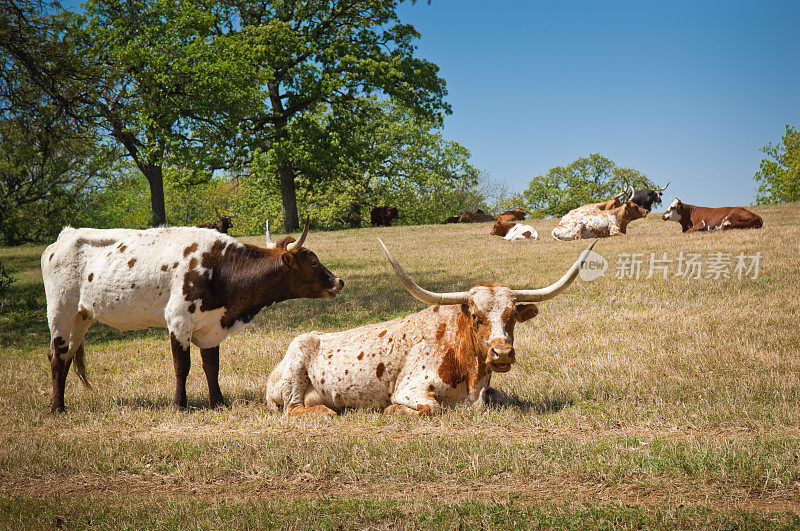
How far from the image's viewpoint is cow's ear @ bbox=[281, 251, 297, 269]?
7647mm

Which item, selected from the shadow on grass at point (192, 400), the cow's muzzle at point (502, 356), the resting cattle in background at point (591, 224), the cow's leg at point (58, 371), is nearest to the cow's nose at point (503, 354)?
the cow's muzzle at point (502, 356)

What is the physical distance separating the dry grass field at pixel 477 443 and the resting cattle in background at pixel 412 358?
28cm

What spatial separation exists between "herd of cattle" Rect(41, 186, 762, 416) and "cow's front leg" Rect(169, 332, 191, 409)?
1cm

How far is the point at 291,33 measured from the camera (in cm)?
3525

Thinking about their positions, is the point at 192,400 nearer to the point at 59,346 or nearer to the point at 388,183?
the point at 59,346

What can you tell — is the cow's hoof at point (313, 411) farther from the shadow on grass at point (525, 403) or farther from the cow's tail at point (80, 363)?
the cow's tail at point (80, 363)

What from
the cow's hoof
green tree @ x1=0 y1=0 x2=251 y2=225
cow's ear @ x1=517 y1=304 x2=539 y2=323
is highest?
green tree @ x1=0 y1=0 x2=251 y2=225

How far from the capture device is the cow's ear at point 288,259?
765cm

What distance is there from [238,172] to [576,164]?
5663 cm

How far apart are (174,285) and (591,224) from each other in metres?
20.3

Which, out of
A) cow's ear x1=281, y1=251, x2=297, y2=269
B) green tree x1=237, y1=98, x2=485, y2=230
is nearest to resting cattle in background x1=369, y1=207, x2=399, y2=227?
green tree x1=237, y1=98, x2=485, y2=230

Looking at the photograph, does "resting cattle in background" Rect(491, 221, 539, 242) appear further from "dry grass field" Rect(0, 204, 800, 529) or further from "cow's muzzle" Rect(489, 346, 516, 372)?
"cow's muzzle" Rect(489, 346, 516, 372)

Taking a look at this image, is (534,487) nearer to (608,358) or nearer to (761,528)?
(761,528)

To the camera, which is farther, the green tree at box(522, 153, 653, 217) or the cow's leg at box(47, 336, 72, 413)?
the green tree at box(522, 153, 653, 217)
